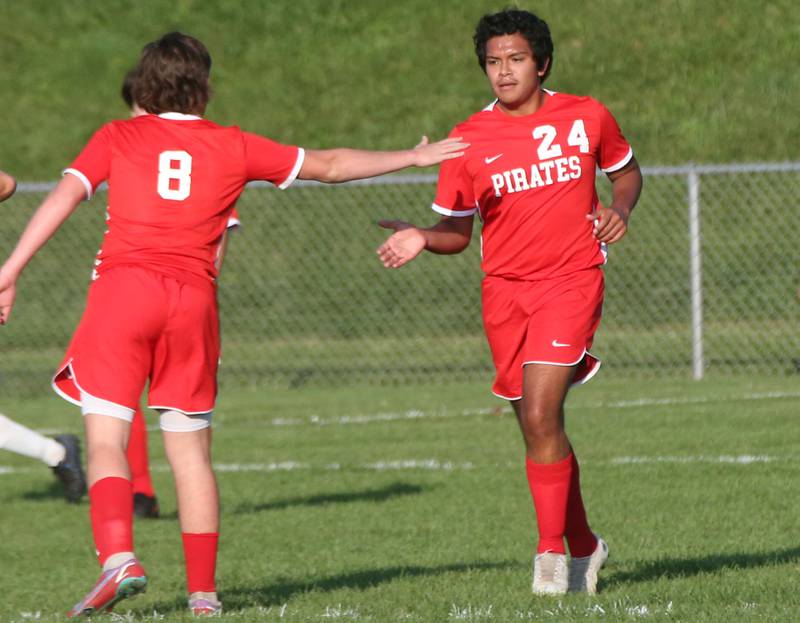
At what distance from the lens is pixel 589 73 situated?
23031 mm

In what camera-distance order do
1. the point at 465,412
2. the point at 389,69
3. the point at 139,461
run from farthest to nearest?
the point at 389,69 < the point at 465,412 < the point at 139,461

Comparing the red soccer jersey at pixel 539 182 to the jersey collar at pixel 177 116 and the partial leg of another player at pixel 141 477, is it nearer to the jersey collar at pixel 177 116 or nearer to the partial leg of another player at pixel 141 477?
the jersey collar at pixel 177 116

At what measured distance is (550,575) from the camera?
19.4ft

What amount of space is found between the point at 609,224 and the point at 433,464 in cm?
467

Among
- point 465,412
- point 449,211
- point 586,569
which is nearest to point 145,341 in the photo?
point 449,211

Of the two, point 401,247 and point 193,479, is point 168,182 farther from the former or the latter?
point 193,479

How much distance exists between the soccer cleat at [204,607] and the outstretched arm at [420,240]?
1.30m

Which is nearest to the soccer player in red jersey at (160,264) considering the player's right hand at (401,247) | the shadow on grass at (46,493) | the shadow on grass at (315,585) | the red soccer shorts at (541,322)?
the player's right hand at (401,247)

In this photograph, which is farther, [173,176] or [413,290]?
[413,290]

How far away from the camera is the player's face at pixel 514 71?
6.19m

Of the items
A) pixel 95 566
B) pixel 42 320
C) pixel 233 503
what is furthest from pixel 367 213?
pixel 95 566

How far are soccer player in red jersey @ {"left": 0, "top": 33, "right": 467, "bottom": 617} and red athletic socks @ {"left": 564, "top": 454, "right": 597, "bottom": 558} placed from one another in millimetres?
1401

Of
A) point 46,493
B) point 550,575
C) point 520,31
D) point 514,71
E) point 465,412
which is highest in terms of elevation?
point 520,31

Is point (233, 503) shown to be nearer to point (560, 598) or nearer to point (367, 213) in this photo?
point (560, 598)
